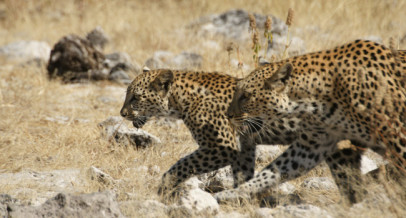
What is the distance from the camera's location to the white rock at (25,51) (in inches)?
533

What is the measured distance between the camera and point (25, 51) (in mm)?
13852

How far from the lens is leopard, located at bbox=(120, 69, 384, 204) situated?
6.09 m

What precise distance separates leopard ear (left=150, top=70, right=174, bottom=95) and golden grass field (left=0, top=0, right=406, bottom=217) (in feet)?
3.14

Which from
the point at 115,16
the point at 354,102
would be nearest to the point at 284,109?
the point at 354,102

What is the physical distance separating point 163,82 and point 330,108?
1.97m

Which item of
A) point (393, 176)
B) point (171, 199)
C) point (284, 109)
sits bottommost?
point (171, 199)

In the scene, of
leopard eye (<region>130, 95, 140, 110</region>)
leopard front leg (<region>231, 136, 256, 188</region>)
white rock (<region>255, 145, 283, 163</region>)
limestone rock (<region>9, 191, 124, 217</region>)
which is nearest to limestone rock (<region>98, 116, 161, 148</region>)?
leopard eye (<region>130, 95, 140, 110</region>)

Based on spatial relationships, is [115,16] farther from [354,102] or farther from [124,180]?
[354,102]

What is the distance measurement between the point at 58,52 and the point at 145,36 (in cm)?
274

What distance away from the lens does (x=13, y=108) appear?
970 cm

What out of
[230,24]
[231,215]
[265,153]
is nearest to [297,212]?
[231,215]

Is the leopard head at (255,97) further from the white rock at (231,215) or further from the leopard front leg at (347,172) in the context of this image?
the white rock at (231,215)

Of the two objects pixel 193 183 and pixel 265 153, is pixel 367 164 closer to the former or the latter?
pixel 265 153

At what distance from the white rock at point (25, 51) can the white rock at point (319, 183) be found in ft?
28.4
